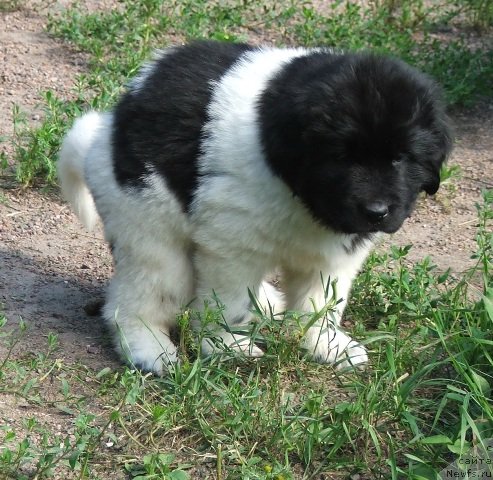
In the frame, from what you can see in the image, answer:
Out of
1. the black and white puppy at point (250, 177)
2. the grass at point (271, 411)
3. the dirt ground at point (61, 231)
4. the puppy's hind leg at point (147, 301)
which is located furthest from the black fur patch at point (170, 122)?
the dirt ground at point (61, 231)

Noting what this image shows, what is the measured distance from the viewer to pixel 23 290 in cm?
587

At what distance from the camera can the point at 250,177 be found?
15.6ft

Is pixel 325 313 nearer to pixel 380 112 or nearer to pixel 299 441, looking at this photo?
pixel 299 441

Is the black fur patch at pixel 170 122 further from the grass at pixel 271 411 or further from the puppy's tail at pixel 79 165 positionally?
the grass at pixel 271 411

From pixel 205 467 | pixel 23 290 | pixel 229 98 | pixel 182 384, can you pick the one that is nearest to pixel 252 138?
pixel 229 98

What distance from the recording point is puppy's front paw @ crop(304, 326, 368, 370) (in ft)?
16.7

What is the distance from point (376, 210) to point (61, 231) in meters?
2.79

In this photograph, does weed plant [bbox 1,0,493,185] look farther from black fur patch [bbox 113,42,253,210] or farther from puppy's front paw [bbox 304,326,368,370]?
puppy's front paw [bbox 304,326,368,370]

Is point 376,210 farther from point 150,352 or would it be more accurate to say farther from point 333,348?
point 150,352

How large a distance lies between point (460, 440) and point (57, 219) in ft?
11.3

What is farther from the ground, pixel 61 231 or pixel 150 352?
pixel 150 352

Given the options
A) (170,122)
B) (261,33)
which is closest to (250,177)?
(170,122)

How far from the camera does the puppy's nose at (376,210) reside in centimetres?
450

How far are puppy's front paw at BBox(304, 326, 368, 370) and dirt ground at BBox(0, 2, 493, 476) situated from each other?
106cm
